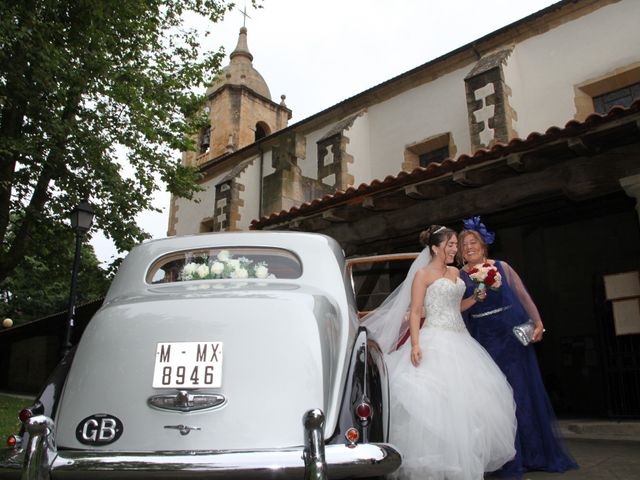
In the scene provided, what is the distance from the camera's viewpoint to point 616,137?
5.71 metres

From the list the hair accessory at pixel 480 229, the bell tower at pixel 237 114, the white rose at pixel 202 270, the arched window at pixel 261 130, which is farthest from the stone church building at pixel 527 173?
the arched window at pixel 261 130

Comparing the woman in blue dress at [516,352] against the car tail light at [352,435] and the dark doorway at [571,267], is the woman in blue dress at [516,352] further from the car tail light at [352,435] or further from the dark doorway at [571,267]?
the dark doorway at [571,267]

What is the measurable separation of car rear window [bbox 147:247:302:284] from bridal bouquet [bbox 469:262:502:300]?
5.01 ft

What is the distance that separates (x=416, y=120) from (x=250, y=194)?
22.0 ft

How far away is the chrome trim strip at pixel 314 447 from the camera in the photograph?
200 centimetres

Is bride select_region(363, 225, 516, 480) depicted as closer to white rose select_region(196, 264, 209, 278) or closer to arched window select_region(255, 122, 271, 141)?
white rose select_region(196, 264, 209, 278)

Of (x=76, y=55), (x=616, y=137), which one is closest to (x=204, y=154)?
(x=76, y=55)

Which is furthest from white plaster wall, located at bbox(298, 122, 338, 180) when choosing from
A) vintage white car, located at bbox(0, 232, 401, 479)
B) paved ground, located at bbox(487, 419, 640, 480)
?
vintage white car, located at bbox(0, 232, 401, 479)

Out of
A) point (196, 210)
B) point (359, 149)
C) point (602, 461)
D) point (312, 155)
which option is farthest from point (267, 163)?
point (602, 461)

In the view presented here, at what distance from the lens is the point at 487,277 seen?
155 inches

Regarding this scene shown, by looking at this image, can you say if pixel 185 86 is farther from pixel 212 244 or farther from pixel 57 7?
pixel 212 244

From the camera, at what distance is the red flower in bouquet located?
3.93 m

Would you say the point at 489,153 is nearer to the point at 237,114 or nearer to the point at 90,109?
the point at 90,109

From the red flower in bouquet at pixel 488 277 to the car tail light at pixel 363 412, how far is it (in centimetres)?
181
